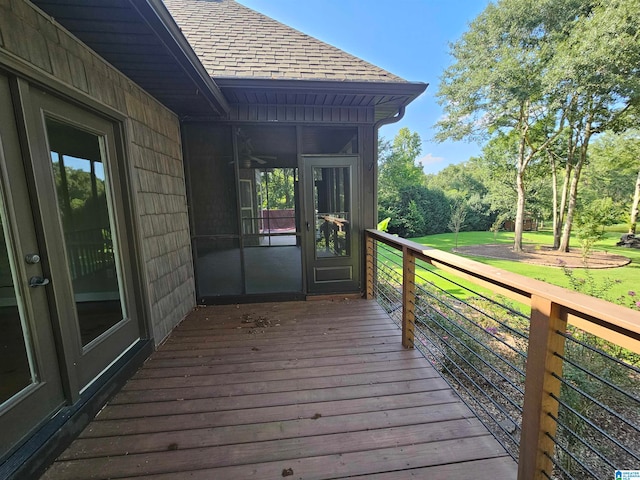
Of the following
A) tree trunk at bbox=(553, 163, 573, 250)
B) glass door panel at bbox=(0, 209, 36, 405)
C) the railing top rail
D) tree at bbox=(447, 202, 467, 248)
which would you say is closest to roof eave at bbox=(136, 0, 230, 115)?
glass door panel at bbox=(0, 209, 36, 405)

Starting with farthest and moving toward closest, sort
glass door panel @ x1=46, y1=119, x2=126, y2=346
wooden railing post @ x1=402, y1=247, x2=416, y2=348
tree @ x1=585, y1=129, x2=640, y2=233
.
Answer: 1. tree @ x1=585, y1=129, x2=640, y2=233
2. wooden railing post @ x1=402, y1=247, x2=416, y2=348
3. glass door panel @ x1=46, y1=119, x2=126, y2=346

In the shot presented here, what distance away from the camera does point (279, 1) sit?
564 centimetres

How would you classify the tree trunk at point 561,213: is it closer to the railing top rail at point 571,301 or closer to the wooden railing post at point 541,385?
the railing top rail at point 571,301

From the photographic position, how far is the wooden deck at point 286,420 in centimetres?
147


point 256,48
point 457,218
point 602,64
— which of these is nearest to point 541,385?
point 256,48

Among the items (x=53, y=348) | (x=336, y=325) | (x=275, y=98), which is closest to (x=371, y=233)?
(x=336, y=325)

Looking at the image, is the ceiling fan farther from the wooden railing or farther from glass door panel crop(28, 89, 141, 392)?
the wooden railing

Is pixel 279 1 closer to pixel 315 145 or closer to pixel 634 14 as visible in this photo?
pixel 315 145

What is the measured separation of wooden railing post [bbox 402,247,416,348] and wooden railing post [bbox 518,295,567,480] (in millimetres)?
1239

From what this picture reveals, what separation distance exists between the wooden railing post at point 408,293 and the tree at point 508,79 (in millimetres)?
10396

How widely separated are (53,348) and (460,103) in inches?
534

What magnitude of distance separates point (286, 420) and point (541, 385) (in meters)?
1.38

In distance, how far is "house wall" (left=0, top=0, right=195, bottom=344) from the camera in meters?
1.50

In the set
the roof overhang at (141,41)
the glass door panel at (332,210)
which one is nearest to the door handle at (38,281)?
the roof overhang at (141,41)
